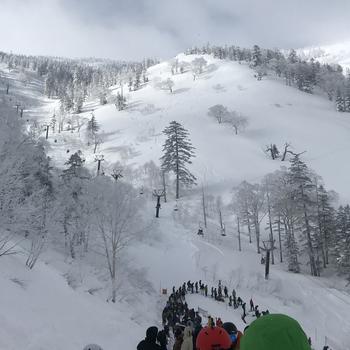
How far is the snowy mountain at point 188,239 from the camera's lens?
15.4 metres

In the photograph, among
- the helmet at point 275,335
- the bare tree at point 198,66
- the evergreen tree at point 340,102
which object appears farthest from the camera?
the bare tree at point 198,66

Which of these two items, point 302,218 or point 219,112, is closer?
point 302,218

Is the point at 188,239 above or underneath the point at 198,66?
underneath

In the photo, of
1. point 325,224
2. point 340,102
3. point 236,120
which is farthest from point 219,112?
point 325,224

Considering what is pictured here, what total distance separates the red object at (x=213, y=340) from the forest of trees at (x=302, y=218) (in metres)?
39.3

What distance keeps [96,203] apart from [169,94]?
10824cm

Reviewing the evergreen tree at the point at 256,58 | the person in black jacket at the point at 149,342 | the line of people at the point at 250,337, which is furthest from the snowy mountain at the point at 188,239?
the evergreen tree at the point at 256,58

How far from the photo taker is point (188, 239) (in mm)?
47312

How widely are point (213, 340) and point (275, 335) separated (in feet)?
10.3

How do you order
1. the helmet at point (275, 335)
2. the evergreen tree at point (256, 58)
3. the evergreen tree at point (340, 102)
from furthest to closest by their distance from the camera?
the evergreen tree at point (256, 58), the evergreen tree at point (340, 102), the helmet at point (275, 335)

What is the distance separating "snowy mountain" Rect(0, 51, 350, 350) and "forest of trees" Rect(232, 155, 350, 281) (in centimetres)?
298

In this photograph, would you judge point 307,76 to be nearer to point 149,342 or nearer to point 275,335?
point 149,342

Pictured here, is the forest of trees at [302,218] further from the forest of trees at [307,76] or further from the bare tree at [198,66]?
the bare tree at [198,66]

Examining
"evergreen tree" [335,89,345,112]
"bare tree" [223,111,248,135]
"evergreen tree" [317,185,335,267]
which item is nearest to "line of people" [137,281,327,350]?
"evergreen tree" [317,185,335,267]
